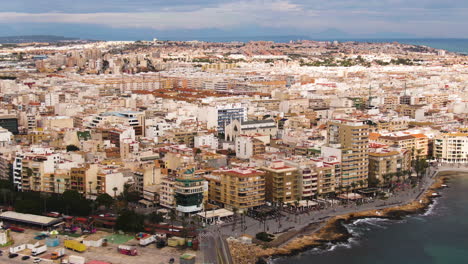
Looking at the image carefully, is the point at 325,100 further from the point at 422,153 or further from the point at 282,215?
the point at 282,215

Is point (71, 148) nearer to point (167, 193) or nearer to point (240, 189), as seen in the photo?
point (167, 193)

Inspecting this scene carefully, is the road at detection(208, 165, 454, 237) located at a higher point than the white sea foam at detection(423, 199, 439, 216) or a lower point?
higher

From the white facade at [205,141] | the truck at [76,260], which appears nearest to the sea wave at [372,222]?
the truck at [76,260]

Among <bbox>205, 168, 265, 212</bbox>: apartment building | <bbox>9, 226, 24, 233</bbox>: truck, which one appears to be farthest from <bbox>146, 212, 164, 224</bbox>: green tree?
<bbox>9, 226, 24, 233</bbox>: truck

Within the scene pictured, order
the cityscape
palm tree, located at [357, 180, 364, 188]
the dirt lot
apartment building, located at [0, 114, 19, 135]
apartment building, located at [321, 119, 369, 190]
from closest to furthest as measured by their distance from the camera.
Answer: the dirt lot → the cityscape → apartment building, located at [321, 119, 369, 190] → palm tree, located at [357, 180, 364, 188] → apartment building, located at [0, 114, 19, 135]

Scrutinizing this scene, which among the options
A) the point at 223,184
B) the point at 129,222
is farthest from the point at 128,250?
the point at 223,184

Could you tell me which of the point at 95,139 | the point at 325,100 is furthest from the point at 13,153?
the point at 325,100

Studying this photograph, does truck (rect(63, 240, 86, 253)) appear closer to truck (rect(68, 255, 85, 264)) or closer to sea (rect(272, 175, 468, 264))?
truck (rect(68, 255, 85, 264))
